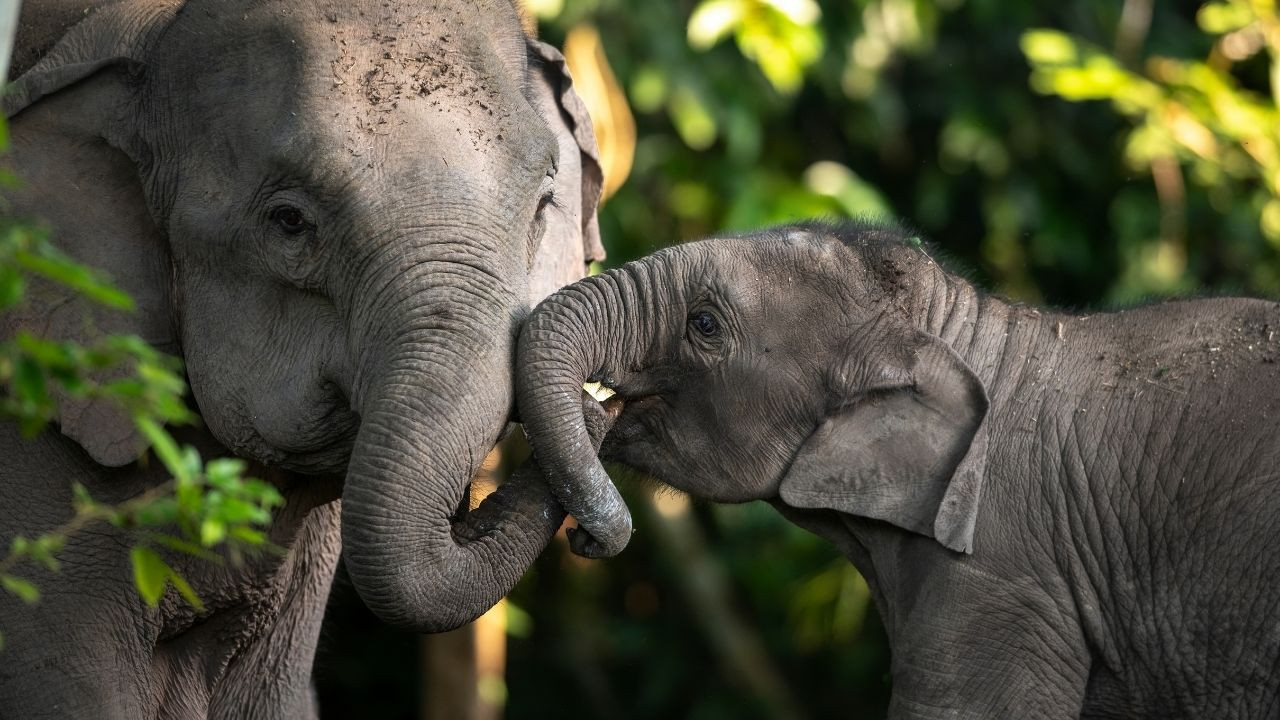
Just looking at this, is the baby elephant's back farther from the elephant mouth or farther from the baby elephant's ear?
the elephant mouth

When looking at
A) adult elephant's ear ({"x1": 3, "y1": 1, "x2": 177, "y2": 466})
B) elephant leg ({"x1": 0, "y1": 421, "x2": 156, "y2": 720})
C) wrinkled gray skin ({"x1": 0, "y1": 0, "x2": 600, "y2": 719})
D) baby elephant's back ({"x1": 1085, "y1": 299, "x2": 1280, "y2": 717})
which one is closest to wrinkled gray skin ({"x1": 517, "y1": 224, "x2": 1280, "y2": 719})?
baby elephant's back ({"x1": 1085, "y1": 299, "x2": 1280, "y2": 717})

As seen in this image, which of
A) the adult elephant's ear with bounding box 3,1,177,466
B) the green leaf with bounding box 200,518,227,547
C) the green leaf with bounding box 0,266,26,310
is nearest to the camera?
the green leaf with bounding box 0,266,26,310

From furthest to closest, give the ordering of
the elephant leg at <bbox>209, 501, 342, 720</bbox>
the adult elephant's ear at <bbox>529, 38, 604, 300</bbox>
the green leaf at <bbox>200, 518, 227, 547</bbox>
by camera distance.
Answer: the elephant leg at <bbox>209, 501, 342, 720</bbox> → the adult elephant's ear at <bbox>529, 38, 604, 300</bbox> → the green leaf at <bbox>200, 518, 227, 547</bbox>

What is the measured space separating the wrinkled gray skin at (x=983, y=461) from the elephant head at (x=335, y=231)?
1.19 ft

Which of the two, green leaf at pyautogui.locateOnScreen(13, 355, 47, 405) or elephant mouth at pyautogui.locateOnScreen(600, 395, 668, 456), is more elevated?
green leaf at pyautogui.locateOnScreen(13, 355, 47, 405)

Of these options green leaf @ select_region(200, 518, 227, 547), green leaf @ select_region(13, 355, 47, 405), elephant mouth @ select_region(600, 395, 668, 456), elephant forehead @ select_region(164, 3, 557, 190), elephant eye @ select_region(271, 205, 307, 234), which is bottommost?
elephant mouth @ select_region(600, 395, 668, 456)

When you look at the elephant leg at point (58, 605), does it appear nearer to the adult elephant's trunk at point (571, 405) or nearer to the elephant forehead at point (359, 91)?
the elephant forehead at point (359, 91)

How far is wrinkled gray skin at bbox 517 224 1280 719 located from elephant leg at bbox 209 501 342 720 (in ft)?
3.04

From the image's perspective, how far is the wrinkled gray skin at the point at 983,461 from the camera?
3748 millimetres

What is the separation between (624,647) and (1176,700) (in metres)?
4.60

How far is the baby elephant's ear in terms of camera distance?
12.5ft

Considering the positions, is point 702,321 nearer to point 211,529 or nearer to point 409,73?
point 409,73

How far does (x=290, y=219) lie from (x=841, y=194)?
389 centimetres

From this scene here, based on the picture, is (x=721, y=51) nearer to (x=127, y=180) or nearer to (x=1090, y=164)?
(x=1090, y=164)
